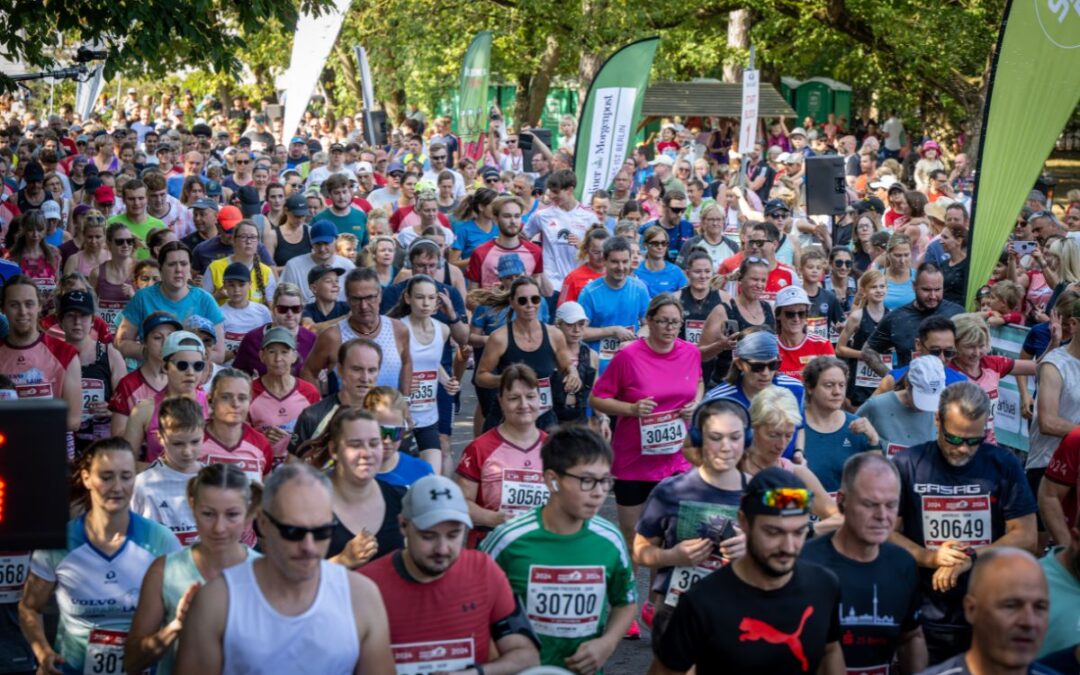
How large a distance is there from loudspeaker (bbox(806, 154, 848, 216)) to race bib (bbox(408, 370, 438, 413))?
7.45 metres

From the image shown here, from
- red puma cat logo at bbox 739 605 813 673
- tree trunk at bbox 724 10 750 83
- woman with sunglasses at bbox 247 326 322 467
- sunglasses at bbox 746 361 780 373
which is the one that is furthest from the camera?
tree trunk at bbox 724 10 750 83

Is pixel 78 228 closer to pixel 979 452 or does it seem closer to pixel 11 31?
pixel 11 31

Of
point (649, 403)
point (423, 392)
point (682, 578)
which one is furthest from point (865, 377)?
point (682, 578)

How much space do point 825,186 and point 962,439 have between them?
32.3 ft

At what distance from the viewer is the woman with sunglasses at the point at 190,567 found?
5113mm

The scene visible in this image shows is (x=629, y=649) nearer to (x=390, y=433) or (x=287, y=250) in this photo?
(x=390, y=433)

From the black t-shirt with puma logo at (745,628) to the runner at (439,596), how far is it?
0.54 m

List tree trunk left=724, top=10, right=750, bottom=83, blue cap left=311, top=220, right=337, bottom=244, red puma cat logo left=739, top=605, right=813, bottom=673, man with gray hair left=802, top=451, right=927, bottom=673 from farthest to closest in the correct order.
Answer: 1. tree trunk left=724, top=10, right=750, bottom=83
2. blue cap left=311, top=220, right=337, bottom=244
3. man with gray hair left=802, top=451, right=927, bottom=673
4. red puma cat logo left=739, top=605, right=813, bottom=673

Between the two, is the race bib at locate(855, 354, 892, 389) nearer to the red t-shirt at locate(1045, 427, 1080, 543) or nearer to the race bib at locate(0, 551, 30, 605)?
the red t-shirt at locate(1045, 427, 1080, 543)

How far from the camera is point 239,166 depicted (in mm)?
18828

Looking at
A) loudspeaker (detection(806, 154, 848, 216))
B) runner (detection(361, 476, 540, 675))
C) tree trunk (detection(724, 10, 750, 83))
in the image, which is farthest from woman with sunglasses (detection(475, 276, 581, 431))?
tree trunk (detection(724, 10, 750, 83))

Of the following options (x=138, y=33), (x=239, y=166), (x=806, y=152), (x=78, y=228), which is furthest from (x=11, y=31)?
(x=806, y=152)

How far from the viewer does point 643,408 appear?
27.6ft

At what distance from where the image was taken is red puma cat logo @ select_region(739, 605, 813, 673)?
485cm
